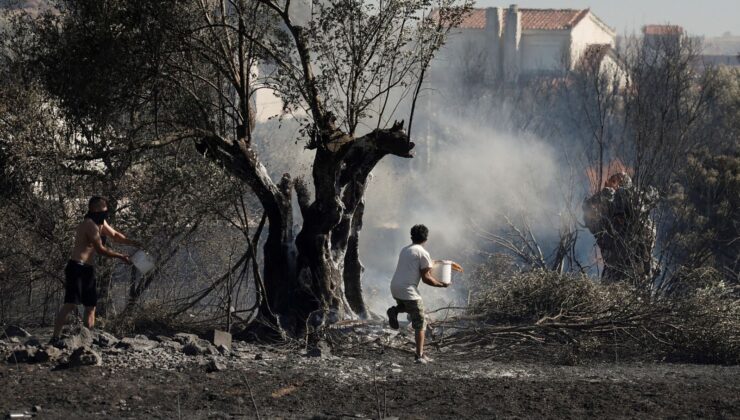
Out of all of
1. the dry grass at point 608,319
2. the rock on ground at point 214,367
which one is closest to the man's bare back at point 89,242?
the rock on ground at point 214,367

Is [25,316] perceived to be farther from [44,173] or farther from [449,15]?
[449,15]

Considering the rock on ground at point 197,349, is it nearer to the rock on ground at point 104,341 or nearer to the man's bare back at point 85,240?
the rock on ground at point 104,341

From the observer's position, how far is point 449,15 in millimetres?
15070

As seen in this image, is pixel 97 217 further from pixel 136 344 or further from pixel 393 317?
pixel 393 317

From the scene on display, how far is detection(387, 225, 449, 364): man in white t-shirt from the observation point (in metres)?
12.1

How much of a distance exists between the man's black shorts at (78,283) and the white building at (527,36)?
6217 cm

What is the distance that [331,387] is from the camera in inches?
420

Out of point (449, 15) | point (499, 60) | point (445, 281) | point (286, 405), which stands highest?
point (499, 60)

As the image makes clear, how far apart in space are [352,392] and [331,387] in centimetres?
24

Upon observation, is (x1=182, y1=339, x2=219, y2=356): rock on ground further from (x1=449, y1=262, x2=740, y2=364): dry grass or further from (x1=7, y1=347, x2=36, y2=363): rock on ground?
(x1=449, y1=262, x2=740, y2=364): dry grass

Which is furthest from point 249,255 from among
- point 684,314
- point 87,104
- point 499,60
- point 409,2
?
point 499,60

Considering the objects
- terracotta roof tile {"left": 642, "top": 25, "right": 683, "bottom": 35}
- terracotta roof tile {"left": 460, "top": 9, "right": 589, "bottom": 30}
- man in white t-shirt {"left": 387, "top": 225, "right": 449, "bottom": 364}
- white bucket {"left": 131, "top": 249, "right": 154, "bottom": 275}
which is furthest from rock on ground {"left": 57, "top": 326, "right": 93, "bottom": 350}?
terracotta roof tile {"left": 460, "top": 9, "right": 589, "bottom": 30}

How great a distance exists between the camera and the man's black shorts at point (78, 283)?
1228 cm

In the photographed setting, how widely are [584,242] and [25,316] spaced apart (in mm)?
33342
